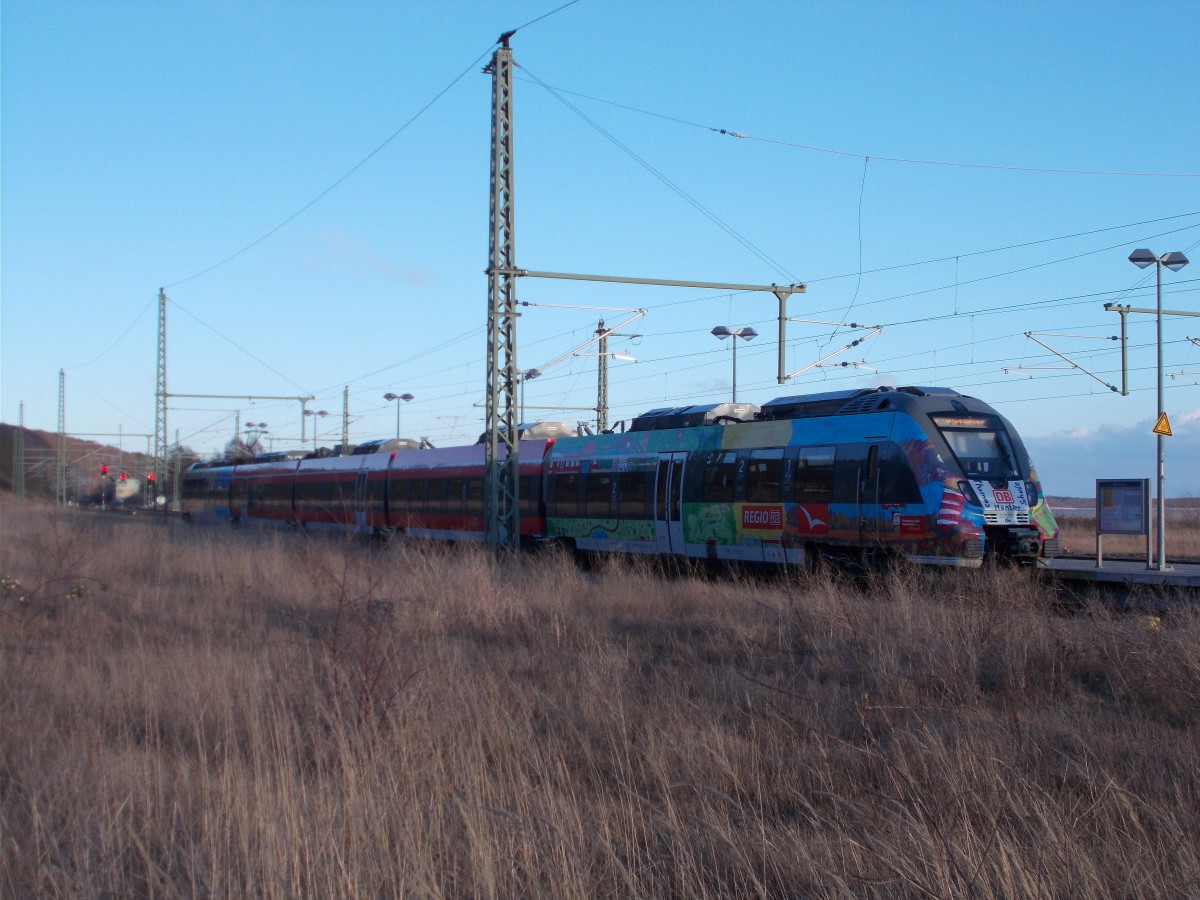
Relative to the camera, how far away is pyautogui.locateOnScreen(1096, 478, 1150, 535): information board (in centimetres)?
1925

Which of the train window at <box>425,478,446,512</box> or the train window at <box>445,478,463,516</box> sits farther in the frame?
the train window at <box>425,478,446,512</box>

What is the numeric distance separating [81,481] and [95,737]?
9532cm

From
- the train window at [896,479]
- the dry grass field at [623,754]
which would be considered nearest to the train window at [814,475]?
the train window at [896,479]

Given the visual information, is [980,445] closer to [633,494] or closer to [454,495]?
[633,494]

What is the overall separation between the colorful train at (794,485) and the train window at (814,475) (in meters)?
0.03

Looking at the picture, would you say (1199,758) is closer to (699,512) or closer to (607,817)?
(607,817)

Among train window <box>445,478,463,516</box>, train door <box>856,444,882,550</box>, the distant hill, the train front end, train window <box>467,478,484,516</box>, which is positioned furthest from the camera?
the distant hill

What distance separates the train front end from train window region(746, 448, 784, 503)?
2887 mm

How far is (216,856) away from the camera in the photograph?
464cm

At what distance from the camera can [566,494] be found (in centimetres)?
2322

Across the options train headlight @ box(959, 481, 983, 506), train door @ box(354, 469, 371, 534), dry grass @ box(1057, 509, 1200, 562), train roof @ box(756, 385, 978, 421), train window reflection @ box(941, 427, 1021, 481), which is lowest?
dry grass @ box(1057, 509, 1200, 562)

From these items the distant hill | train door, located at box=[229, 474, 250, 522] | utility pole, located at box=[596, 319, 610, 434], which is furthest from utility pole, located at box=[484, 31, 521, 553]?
the distant hill

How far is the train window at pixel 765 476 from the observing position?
57.9ft

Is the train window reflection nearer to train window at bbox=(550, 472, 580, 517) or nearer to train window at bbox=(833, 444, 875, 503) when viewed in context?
train window at bbox=(833, 444, 875, 503)
